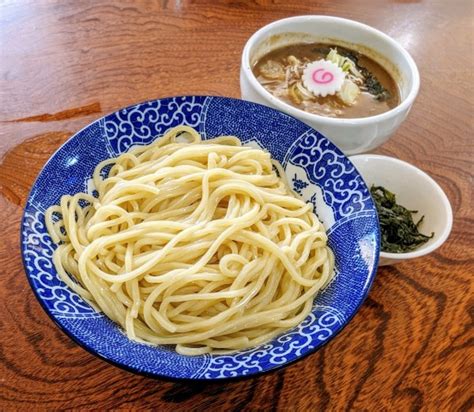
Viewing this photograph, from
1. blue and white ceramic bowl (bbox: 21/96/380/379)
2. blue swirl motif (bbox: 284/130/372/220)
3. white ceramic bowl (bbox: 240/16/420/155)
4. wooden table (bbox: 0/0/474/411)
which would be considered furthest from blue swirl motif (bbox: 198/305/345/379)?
white ceramic bowl (bbox: 240/16/420/155)

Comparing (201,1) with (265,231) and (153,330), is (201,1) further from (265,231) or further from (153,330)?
(153,330)

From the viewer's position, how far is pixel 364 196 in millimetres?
1278

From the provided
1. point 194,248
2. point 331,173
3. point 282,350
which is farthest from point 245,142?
point 282,350

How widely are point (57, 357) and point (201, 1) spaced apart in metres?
1.70

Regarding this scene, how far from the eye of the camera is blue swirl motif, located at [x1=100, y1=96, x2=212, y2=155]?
1.40m

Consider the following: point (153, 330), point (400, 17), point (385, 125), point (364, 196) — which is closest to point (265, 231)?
point (364, 196)

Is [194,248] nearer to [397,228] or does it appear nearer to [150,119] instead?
[150,119]

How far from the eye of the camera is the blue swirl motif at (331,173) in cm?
129

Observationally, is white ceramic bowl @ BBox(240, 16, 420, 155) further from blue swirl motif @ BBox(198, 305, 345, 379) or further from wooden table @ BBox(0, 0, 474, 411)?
blue swirl motif @ BBox(198, 305, 345, 379)

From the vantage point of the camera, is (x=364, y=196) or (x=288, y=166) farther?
(x=288, y=166)

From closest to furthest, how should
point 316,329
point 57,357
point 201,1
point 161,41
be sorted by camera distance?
point 316,329
point 57,357
point 161,41
point 201,1

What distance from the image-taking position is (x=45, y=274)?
1.08 metres

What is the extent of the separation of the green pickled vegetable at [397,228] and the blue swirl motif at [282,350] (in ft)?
1.34

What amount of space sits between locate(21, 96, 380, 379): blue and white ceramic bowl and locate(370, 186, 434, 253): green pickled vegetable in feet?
0.67
